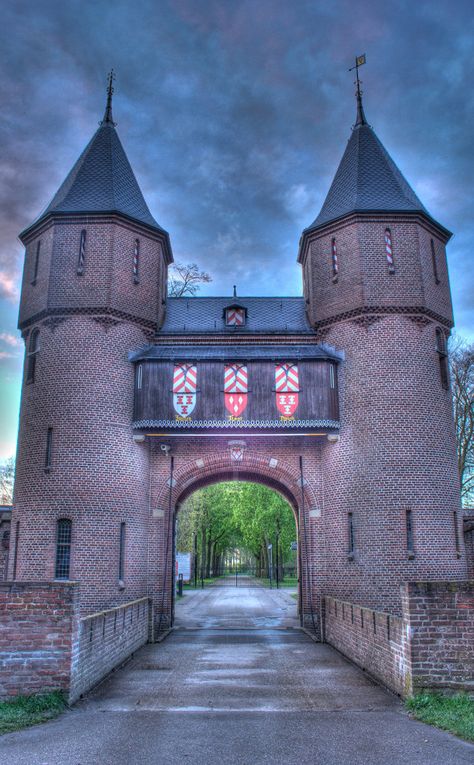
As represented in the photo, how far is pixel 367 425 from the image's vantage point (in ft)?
59.4

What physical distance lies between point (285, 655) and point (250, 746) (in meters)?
7.50

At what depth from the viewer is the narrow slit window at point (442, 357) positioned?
1936 centimetres

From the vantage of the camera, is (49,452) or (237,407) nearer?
(49,452)

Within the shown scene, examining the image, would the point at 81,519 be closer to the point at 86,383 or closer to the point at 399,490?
the point at 86,383

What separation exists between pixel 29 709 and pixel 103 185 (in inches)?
657

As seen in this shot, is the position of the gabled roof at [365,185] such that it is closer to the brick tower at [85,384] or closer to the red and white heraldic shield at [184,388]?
the brick tower at [85,384]

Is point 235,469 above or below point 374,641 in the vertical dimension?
above

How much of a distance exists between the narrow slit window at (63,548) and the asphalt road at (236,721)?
3918 millimetres

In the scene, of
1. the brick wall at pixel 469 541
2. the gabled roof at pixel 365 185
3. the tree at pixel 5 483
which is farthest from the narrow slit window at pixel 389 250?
the tree at pixel 5 483

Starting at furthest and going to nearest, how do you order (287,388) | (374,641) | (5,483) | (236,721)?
1. (5,483)
2. (287,388)
3. (374,641)
4. (236,721)

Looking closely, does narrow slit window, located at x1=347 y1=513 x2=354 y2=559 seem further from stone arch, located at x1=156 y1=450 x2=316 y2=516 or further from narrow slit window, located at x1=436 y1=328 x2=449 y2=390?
narrow slit window, located at x1=436 y1=328 x2=449 y2=390

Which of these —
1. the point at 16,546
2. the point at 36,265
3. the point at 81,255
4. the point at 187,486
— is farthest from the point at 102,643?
the point at 36,265

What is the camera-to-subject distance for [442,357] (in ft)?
64.5

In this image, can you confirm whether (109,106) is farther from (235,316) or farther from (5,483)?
(5,483)
